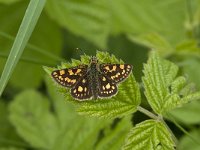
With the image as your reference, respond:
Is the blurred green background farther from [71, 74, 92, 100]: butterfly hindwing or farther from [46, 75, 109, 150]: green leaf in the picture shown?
[71, 74, 92, 100]: butterfly hindwing

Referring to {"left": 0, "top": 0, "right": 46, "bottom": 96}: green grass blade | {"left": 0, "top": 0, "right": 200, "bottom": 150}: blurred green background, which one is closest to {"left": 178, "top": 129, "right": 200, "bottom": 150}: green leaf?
{"left": 0, "top": 0, "right": 200, "bottom": 150}: blurred green background

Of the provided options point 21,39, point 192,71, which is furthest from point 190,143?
point 21,39

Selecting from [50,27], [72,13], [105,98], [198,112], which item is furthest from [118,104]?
[50,27]

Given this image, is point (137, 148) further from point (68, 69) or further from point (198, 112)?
point (198, 112)

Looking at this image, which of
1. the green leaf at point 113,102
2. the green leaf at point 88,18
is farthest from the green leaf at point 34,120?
the green leaf at point 113,102

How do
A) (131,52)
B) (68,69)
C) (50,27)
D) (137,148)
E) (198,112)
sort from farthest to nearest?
1. (131,52)
2. (50,27)
3. (198,112)
4. (68,69)
5. (137,148)

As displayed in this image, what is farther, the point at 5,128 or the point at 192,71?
the point at 5,128

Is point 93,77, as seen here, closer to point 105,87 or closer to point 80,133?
point 105,87
